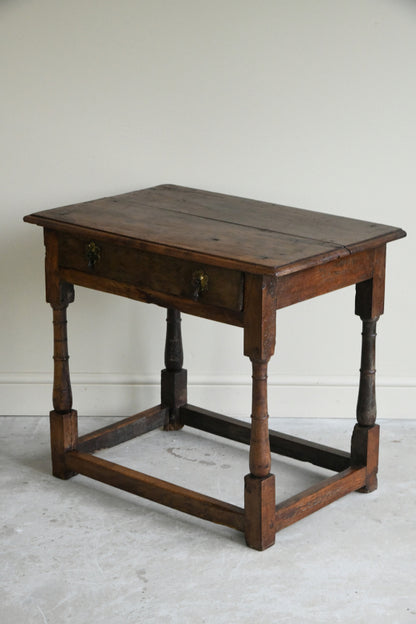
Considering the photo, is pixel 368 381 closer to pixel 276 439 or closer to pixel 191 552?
pixel 276 439

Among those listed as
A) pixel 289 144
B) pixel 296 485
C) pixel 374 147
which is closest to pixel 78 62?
pixel 289 144

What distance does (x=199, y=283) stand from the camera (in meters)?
3.03

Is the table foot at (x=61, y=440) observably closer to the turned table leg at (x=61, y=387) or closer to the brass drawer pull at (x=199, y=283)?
the turned table leg at (x=61, y=387)

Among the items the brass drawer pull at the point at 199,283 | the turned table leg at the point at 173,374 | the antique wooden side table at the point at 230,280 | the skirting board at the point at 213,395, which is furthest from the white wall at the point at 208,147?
the brass drawer pull at the point at 199,283

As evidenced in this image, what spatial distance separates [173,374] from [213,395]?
27cm

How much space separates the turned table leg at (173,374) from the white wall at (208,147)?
6.7 inches

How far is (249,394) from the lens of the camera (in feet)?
13.6

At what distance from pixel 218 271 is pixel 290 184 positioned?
1.04 m

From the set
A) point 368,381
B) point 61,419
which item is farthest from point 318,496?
point 61,419

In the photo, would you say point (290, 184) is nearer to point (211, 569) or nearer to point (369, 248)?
point (369, 248)

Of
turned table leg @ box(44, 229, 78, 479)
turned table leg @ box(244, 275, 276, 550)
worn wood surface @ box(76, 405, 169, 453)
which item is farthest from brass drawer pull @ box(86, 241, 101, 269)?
worn wood surface @ box(76, 405, 169, 453)

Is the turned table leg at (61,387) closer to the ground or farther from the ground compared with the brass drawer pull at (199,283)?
closer to the ground

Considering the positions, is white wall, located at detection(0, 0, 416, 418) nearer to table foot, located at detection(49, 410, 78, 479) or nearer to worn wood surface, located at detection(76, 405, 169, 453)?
worn wood surface, located at detection(76, 405, 169, 453)

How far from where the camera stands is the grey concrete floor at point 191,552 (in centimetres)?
282
